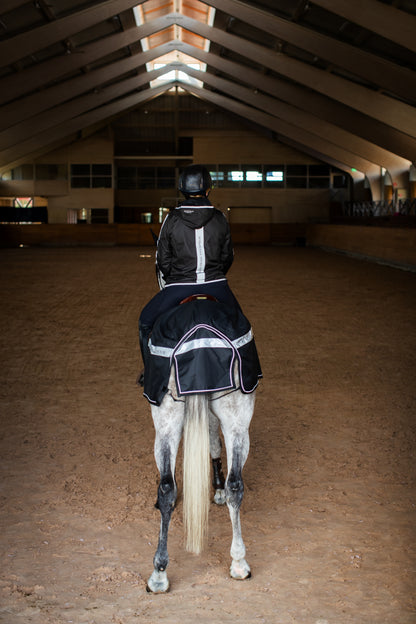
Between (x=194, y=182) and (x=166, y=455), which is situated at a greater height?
(x=194, y=182)

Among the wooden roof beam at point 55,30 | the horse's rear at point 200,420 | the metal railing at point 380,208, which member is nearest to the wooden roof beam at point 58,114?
the wooden roof beam at point 55,30

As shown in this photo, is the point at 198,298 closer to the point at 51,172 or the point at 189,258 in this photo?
the point at 189,258

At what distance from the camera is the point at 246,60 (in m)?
30.7

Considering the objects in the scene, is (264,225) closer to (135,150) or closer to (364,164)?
(364,164)

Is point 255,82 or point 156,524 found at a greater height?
point 255,82

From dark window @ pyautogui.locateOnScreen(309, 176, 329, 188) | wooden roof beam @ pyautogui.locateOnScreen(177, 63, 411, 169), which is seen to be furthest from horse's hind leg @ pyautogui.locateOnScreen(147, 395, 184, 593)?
dark window @ pyautogui.locateOnScreen(309, 176, 329, 188)

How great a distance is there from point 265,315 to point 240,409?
9.02m

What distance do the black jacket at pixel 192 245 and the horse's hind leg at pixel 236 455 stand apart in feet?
2.49

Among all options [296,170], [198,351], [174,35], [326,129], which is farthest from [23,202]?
[198,351]

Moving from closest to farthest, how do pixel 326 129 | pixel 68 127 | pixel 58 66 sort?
pixel 58 66 < pixel 326 129 < pixel 68 127

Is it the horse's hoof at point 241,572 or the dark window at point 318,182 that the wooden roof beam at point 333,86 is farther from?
the horse's hoof at point 241,572

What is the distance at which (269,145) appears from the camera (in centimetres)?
4506

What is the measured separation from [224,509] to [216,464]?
30cm

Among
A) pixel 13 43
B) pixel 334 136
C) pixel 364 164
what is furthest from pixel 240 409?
pixel 364 164
